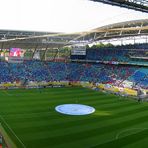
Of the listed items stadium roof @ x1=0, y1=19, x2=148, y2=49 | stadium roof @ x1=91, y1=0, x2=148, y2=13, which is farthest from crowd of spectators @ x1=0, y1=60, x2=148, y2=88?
stadium roof @ x1=91, y1=0, x2=148, y2=13

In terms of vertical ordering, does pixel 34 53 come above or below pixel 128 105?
above

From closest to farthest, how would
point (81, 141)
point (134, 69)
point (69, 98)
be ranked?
point (81, 141)
point (69, 98)
point (134, 69)

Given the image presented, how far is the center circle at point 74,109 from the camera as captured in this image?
39.7 metres

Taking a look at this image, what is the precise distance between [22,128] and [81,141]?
A: 7.82 metres

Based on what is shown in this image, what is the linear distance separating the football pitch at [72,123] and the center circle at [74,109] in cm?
109

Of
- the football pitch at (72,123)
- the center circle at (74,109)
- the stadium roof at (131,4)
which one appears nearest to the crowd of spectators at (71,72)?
the football pitch at (72,123)

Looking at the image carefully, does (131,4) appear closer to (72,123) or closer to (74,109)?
(72,123)

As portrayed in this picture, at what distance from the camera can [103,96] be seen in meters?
55.2

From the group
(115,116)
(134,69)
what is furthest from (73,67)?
(115,116)

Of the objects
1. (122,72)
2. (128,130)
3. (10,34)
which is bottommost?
(128,130)

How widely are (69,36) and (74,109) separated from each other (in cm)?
3686

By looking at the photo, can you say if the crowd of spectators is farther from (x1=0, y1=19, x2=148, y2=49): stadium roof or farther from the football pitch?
the football pitch

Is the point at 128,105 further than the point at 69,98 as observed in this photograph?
No

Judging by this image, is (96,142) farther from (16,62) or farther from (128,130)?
(16,62)
